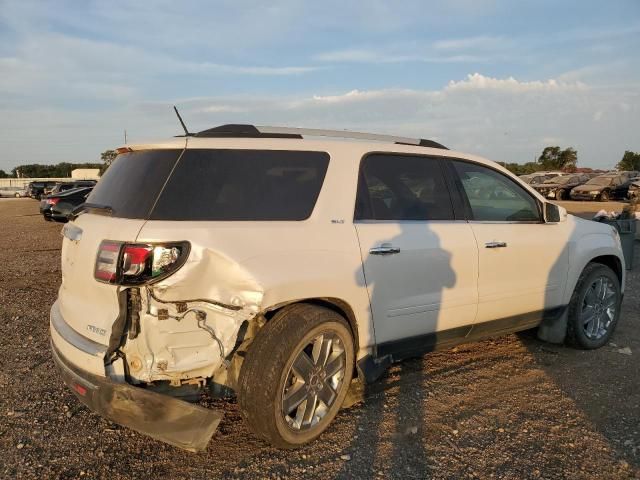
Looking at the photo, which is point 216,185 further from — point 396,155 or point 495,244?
point 495,244

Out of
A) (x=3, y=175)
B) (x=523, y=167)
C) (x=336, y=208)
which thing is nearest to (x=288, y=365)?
(x=336, y=208)

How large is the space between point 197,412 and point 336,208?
56.0 inches

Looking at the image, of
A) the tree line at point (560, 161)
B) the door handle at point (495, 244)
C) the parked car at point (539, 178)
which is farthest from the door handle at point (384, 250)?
the tree line at point (560, 161)

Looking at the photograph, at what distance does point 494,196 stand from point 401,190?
3.54 ft

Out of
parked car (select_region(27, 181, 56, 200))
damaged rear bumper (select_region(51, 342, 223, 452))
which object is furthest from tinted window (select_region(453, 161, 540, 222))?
parked car (select_region(27, 181, 56, 200))

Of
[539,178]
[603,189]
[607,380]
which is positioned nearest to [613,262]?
[607,380]

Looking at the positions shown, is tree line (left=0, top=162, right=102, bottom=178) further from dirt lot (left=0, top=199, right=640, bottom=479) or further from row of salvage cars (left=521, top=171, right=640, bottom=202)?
dirt lot (left=0, top=199, right=640, bottom=479)

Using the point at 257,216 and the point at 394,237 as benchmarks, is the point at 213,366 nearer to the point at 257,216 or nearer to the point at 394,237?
the point at 257,216

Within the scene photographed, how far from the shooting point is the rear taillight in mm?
2783

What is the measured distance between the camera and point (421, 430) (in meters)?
3.48

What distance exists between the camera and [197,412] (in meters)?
2.72

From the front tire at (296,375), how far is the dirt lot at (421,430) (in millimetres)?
191

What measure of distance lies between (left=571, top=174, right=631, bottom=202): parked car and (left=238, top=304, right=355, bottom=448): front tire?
29721 millimetres

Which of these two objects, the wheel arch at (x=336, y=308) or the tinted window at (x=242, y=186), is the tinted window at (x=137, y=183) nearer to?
the tinted window at (x=242, y=186)
